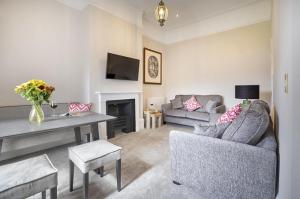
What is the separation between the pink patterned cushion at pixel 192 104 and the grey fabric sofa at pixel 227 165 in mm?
2973

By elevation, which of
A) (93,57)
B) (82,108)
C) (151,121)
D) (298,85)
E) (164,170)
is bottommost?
(164,170)

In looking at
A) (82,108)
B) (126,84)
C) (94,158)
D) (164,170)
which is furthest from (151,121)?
(94,158)

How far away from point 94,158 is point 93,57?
2.43 meters

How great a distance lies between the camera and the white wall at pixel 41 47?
2.57m

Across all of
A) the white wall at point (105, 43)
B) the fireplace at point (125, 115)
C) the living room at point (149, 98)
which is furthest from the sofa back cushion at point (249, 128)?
the fireplace at point (125, 115)

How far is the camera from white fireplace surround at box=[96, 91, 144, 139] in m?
3.40

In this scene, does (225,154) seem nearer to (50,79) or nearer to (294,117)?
(294,117)

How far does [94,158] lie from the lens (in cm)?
148

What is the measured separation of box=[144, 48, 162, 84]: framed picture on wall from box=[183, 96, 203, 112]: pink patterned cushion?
130 cm

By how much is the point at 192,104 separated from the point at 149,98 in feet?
4.42

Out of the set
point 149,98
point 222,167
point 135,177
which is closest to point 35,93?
Result: point 135,177

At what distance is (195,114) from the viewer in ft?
13.9

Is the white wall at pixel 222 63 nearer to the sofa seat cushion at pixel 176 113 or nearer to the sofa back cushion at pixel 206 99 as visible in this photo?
the sofa back cushion at pixel 206 99

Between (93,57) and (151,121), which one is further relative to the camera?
(151,121)
